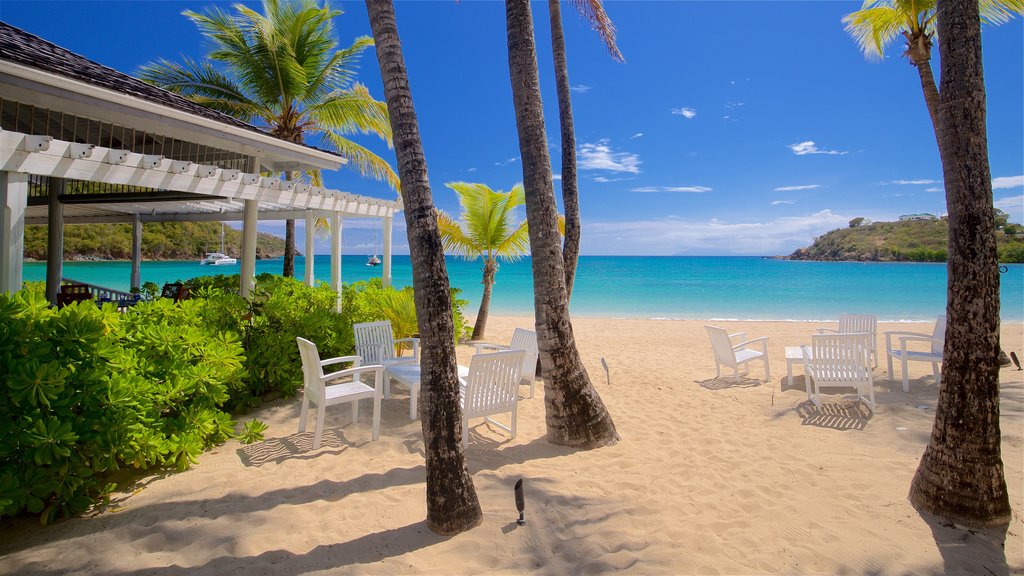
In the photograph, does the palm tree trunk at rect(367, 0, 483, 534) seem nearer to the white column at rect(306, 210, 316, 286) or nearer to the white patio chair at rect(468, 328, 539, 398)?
the white patio chair at rect(468, 328, 539, 398)

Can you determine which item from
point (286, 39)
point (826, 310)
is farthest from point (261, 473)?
point (826, 310)

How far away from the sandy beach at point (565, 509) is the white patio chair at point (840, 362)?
43cm

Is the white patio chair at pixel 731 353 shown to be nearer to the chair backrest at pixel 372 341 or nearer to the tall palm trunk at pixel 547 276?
the tall palm trunk at pixel 547 276

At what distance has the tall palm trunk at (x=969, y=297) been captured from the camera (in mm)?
3045

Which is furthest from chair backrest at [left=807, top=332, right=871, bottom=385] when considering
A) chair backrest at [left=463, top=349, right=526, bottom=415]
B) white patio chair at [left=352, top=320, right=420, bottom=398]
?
white patio chair at [left=352, top=320, right=420, bottom=398]

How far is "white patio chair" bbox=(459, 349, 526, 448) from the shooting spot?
14.8 feet

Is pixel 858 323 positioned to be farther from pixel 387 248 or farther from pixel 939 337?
pixel 387 248

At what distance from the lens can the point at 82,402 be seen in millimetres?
3051

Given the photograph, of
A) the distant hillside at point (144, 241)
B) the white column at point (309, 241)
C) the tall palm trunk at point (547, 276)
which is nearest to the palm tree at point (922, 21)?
the tall palm trunk at point (547, 276)

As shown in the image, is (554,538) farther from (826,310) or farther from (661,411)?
(826,310)

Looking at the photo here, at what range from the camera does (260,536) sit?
295cm

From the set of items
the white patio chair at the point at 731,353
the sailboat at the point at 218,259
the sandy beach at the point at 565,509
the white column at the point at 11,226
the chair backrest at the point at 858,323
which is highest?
the sailboat at the point at 218,259

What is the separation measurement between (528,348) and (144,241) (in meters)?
57.4

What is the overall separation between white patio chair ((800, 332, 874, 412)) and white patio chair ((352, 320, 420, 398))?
5013mm
